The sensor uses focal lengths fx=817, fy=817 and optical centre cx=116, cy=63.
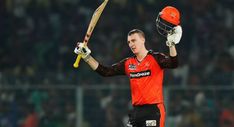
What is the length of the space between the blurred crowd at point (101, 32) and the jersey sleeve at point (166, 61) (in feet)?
24.7

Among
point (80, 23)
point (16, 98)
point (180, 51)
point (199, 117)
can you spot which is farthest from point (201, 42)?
point (16, 98)

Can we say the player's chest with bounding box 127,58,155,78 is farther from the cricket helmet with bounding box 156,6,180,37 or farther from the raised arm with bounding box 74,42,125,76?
the cricket helmet with bounding box 156,6,180,37

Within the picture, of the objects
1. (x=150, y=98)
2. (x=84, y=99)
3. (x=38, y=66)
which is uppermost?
(x=38, y=66)

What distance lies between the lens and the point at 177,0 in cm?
1919

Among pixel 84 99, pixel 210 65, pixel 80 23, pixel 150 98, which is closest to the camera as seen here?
pixel 150 98

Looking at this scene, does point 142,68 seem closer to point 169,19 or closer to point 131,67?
point 131,67

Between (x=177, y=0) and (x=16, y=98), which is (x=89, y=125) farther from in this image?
(x=177, y=0)

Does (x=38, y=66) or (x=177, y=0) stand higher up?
(x=177, y=0)

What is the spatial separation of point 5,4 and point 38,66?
2.14m

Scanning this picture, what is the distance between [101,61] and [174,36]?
8.67 metres

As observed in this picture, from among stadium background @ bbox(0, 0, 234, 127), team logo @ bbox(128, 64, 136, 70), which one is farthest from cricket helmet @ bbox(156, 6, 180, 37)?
stadium background @ bbox(0, 0, 234, 127)

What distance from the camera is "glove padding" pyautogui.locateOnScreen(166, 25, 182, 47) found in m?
9.26

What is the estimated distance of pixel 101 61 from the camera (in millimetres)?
17891

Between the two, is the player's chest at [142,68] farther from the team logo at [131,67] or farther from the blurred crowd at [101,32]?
the blurred crowd at [101,32]
